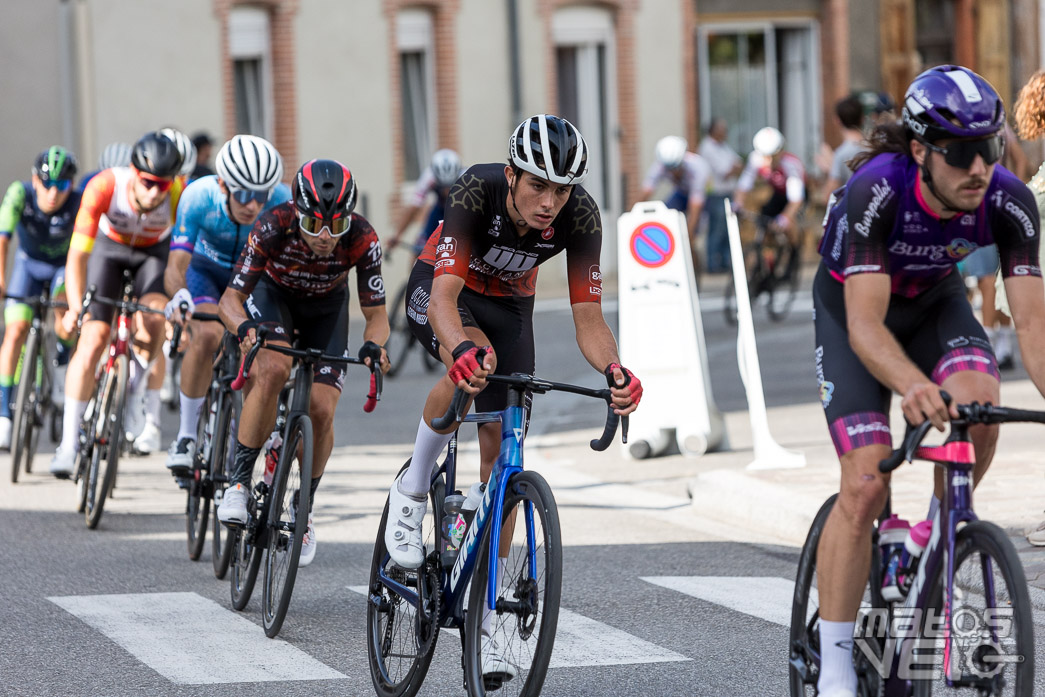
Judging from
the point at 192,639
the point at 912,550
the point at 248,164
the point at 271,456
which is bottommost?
the point at 192,639

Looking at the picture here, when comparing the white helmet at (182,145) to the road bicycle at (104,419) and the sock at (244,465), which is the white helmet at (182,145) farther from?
the sock at (244,465)

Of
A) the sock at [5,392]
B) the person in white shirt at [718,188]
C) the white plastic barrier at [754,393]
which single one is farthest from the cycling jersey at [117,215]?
the person in white shirt at [718,188]

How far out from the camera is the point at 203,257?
875cm

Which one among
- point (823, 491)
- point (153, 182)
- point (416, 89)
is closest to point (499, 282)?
point (823, 491)

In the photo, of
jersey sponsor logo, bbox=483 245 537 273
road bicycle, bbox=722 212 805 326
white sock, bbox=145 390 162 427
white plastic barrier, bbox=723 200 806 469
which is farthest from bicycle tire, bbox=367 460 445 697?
road bicycle, bbox=722 212 805 326

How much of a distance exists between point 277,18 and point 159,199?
54.5 feet

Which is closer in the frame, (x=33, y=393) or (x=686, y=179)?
(x=33, y=393)

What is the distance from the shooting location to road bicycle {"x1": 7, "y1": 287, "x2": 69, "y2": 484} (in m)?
10.9

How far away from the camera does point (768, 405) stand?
13.7 metres

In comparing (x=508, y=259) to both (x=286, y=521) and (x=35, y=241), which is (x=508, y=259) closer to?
(x=286, y=521)

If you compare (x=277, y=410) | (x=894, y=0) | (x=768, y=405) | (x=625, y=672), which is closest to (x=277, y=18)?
(x=894, y=0)

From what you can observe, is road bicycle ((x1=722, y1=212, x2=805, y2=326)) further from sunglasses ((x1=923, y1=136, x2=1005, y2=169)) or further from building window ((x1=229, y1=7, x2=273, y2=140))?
sunglasses ((x1=923, y1=136, x2=1005, y2=169))

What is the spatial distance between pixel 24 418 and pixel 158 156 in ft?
7.87

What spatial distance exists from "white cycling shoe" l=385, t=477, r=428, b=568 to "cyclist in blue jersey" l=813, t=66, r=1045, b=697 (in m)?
1.51
